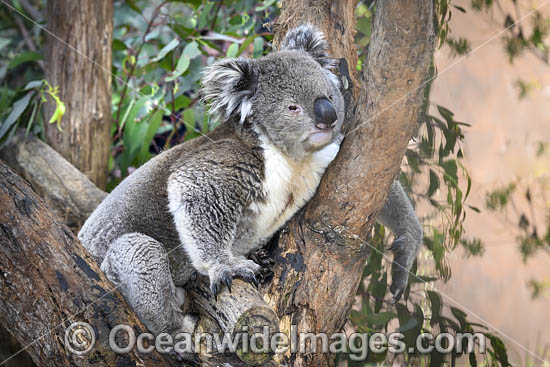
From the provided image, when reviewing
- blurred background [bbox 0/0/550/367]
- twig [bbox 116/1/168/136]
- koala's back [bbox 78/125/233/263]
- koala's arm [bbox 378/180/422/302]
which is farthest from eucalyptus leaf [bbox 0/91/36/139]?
koala's arm [bbox 378/180/422/302]

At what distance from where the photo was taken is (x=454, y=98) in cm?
155

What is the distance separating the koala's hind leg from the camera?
208 centimetres

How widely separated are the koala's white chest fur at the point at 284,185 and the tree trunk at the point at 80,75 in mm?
2123

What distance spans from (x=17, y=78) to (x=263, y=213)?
436 centimetres

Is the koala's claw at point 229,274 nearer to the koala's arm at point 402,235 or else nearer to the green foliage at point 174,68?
the koala's arm at point 402,235

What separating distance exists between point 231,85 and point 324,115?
410 millimetres

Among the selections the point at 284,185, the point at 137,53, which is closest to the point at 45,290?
the point at 284,185

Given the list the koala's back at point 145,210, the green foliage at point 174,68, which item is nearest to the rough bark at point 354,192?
the koala's back at point 145,210

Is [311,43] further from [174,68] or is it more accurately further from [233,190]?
[174,68]

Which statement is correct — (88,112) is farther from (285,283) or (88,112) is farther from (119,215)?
(285,283)

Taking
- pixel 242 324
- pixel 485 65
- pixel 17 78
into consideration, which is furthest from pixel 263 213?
pixel 17 78

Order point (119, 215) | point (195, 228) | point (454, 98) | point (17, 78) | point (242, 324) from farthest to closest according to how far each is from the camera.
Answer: point (17, 78) < point (119, 215) < point (195, 228) < point (242, 324) < point (454, 98)

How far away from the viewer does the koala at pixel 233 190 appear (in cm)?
207

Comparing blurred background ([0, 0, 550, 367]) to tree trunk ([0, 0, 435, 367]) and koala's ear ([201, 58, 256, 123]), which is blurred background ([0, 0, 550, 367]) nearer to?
tree trunk ([0, 0, 435, 367])
